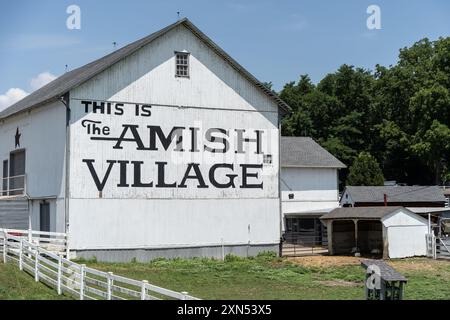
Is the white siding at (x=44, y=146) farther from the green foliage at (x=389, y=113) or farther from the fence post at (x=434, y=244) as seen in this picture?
the green foliage at (x=389, y=113)

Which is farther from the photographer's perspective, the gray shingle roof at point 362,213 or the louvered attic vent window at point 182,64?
the gray shingle roof at point 362,213

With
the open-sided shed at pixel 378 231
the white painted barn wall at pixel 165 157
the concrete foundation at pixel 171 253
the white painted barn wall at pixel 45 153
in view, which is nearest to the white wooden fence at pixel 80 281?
the white painted barn wall at pixel 45 153

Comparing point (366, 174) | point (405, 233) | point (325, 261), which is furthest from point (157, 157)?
point (366, 174)

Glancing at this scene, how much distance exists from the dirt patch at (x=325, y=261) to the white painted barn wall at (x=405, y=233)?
229 cm

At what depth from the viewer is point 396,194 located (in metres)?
56.1

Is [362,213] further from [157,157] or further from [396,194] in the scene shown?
[396,194]

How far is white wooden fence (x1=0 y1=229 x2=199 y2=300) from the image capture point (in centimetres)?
1622

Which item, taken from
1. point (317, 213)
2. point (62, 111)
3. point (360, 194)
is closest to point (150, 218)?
point (62, 111)

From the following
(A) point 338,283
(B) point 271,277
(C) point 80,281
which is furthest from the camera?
(B) point 271,277

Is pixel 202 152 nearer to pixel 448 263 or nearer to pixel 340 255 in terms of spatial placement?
pixel 340 255

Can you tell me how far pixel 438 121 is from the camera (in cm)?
7631

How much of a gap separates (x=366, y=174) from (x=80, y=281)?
169 feet

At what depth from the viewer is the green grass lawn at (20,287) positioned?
64.8ft
